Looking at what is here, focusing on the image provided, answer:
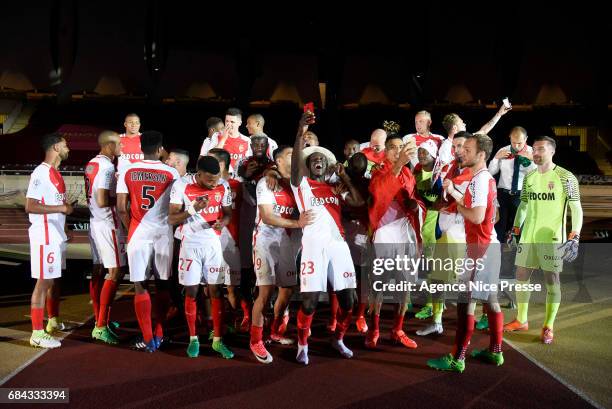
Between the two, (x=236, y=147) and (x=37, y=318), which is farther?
(x=236, y=147)

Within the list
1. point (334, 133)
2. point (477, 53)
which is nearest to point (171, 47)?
point (334, 133)

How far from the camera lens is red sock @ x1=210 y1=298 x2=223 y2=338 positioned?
531cm

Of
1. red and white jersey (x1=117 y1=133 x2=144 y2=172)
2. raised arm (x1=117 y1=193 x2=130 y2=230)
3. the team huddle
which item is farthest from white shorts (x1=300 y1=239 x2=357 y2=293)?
red and white jersey (x1=117 y1=133 x2=144 y2=172)

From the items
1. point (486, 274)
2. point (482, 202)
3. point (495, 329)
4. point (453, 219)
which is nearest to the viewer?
point (482, 202)

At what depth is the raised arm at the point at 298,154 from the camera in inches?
188

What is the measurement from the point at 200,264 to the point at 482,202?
2574 millimetres

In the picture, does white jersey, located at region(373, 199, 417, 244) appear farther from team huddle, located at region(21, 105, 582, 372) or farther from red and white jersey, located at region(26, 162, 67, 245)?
red and white jersey, located at region(26, 162, 67, 245)

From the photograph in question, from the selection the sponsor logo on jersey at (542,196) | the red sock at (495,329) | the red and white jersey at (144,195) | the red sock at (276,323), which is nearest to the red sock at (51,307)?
the red and white jersey at (144,195)

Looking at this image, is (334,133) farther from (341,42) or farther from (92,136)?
(92,136)

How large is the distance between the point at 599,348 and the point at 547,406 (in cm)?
195

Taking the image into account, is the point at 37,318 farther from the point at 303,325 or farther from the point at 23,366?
the point at 303,325

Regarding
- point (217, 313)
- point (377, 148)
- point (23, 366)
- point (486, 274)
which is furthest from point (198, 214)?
point (377, 148)

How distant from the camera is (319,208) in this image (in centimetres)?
509

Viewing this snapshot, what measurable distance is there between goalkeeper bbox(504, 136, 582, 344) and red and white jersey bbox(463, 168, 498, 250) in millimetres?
1302
